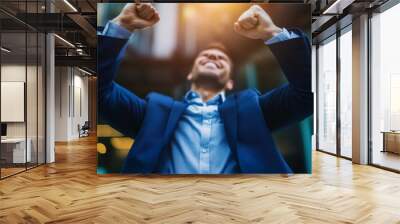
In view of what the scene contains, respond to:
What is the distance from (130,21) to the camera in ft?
20.7

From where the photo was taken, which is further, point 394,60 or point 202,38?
point 394,60

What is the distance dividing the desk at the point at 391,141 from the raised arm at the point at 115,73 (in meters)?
4.99

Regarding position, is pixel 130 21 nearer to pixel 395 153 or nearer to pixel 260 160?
pixel 260 160

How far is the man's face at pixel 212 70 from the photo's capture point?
249 inches

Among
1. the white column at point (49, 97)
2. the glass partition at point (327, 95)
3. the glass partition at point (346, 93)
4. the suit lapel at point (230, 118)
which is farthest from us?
the glass partition at point (327, 95)

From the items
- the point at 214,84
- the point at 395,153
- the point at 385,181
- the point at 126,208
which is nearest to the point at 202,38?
the point at 214,84

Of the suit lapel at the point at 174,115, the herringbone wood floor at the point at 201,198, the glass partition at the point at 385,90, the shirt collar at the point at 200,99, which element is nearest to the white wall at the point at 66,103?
the herringbone wood floor at the point at 201,198

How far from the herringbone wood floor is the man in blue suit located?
33 centimetres

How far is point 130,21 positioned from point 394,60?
16.8ft

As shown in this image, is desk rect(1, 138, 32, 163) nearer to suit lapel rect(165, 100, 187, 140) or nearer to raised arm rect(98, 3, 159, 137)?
raised arm rect(98, 3, 159, 137)

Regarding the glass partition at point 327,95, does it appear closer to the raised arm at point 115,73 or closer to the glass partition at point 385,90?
the glass partition at point 385,90

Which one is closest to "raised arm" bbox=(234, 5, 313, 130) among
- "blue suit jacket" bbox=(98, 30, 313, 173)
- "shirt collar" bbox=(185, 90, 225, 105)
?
"blue suit jacket" bbox=(98, 30, 313, 173)

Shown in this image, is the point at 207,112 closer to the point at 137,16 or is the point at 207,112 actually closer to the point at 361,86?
the point at 137,16

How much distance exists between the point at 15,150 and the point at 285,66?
5.37 meters
